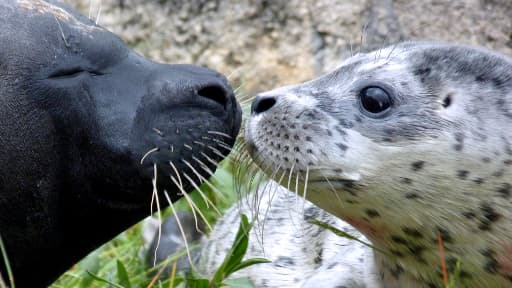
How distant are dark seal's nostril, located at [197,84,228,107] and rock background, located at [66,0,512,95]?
2942mm

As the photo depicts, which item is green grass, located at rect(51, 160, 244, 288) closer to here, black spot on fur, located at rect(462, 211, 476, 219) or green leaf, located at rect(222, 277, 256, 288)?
green leaf, located at rect(222, 277, 256, 288)

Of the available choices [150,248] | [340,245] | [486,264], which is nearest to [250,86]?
[150,248]

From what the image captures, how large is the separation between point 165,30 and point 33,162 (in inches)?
136

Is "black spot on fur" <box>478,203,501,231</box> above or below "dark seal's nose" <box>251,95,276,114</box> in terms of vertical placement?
below

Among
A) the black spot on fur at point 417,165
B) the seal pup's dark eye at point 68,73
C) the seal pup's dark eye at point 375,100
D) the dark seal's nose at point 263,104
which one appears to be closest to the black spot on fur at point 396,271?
the black spot on fur at point 417,165

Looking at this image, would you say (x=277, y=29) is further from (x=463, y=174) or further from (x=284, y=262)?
(x=463, y=174)

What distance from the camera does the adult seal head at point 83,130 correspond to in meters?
3.56

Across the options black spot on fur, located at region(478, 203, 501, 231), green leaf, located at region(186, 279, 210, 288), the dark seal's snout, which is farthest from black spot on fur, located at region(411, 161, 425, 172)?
green leaf, located at region(186, 279, 210, 288)

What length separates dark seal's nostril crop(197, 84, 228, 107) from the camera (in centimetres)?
369

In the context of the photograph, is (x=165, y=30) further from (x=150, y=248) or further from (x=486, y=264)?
(x=486, y=264)

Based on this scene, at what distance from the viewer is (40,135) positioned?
356cm

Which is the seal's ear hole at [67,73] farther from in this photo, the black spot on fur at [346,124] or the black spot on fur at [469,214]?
the black spot on fur at [469,214]

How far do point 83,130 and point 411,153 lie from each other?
1.02 meters

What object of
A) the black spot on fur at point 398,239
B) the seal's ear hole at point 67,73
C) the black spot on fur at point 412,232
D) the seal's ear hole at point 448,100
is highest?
the seal's ear hole at point 448,100
